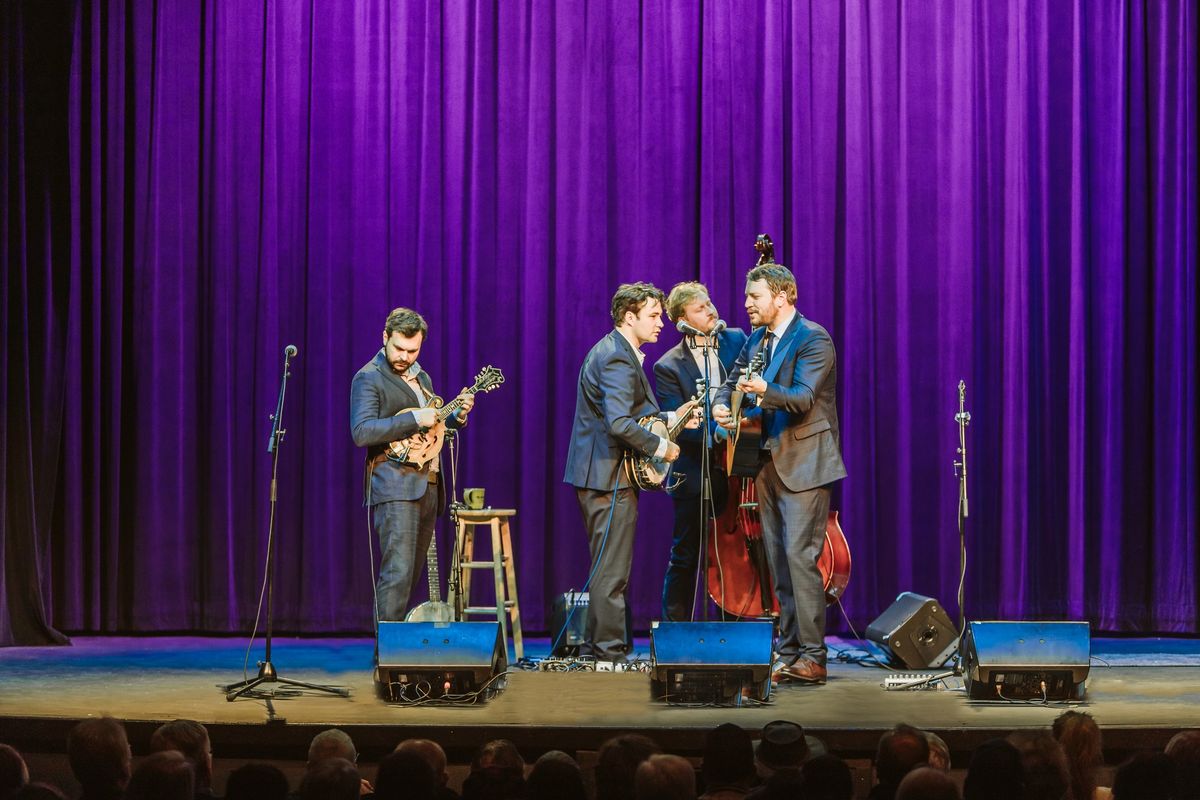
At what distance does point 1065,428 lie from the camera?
8250 millimetres

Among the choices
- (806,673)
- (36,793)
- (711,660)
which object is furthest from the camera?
(806,673)

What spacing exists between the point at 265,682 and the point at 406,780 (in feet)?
10.3

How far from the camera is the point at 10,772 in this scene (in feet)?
11.3

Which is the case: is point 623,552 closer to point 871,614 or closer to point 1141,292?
point 871,614

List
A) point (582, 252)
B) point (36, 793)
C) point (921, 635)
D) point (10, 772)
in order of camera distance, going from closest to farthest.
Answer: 1. point (36, 793)
2. point (10, 772)
3. point (921, 635)
4. point (582, 252)

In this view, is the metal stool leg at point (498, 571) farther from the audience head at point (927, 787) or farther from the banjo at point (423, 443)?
the audience head at point (927, 787)

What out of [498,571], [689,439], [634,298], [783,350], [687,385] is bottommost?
[498,571]

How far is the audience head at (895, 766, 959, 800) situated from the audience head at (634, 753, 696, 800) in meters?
0.49

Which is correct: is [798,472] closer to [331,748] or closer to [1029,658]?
[1029,658]

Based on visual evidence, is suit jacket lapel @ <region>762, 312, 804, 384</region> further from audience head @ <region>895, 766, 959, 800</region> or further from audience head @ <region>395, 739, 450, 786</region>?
audience head @ <region>895, 766, 959, 800</region>

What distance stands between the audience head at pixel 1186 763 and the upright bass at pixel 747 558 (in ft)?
9.69

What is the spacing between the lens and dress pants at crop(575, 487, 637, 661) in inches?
258

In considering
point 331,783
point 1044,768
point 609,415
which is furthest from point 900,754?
point 609,415

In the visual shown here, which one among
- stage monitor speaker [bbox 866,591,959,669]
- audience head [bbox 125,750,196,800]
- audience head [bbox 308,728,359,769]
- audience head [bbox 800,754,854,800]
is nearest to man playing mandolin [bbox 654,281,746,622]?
stage monitor speaker [bbox 866,591,959,669]
